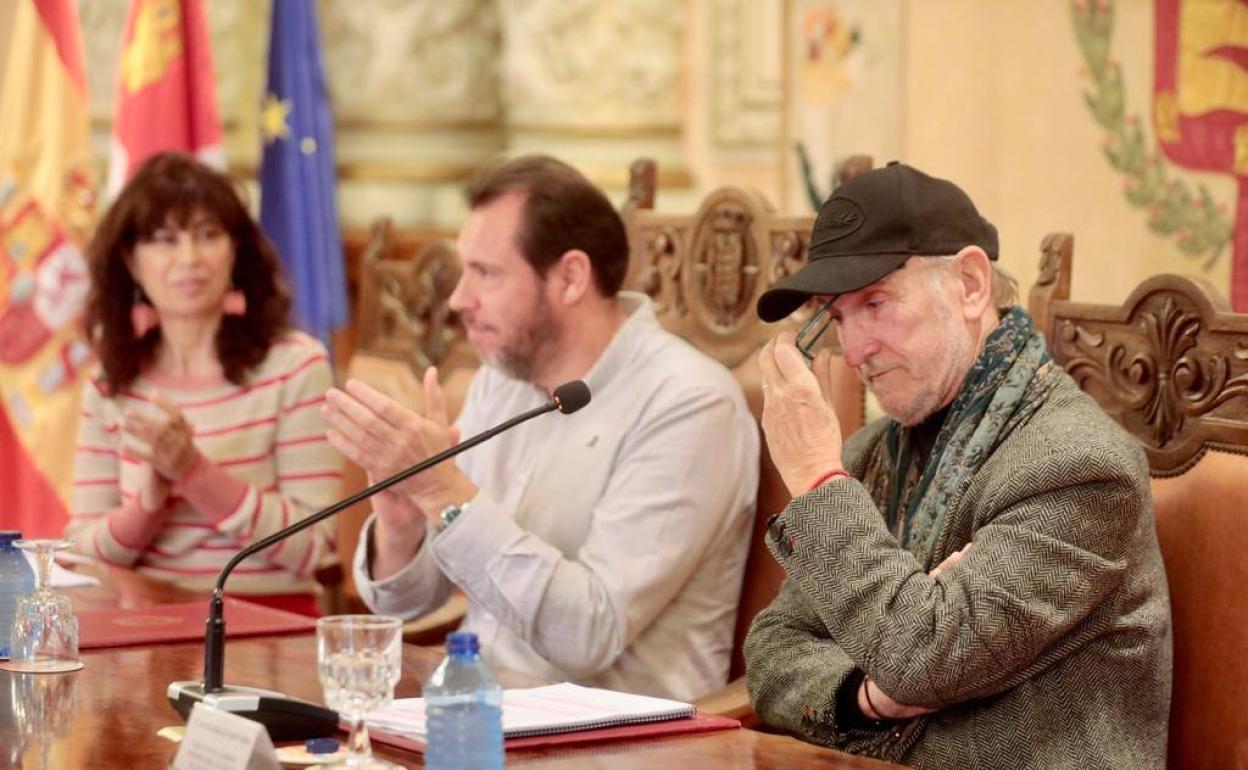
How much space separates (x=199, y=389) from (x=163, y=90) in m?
1.26

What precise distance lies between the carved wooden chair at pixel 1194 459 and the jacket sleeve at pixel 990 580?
251 mm

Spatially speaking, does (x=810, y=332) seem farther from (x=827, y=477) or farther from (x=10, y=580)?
(x=10, y=580)

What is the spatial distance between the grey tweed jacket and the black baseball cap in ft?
0.79

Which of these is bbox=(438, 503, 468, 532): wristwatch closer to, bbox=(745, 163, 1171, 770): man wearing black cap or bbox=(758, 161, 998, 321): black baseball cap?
bbox=(745, 163, 1171, 770): man wearing black cap

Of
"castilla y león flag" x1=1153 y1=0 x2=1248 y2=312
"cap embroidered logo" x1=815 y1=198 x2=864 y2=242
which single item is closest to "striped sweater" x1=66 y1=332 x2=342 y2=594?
"cap embroidered logo" x1=815 y1=198 x2=864 y2=242

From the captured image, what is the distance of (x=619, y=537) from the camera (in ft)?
9.09

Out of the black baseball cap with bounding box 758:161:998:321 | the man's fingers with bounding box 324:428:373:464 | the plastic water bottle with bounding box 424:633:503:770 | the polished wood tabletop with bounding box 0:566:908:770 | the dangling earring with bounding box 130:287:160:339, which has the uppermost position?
the black baseball cap with bounding box 758:161:998:321

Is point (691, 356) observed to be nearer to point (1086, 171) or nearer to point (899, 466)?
point (899, 466)

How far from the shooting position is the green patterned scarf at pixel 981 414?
221cm

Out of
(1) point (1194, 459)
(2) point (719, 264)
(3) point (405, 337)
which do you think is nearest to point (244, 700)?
(1) point (1194, 459)

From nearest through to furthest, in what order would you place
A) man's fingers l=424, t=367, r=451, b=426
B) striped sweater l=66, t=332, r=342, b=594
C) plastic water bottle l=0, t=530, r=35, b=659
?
plastic water bottle l=0, t=530, r=35, b=659 → man's fingers l=424, t=367, r=451, b=426 → striped sweater l=66, t=332, r=342, b=594

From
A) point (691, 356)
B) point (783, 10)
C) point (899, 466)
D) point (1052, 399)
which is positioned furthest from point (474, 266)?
point (783, 10)

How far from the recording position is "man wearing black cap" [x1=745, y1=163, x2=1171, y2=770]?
2066 millimetres

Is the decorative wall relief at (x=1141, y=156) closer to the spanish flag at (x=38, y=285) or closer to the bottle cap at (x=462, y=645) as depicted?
the bottle cap at (x=462, y=645)
